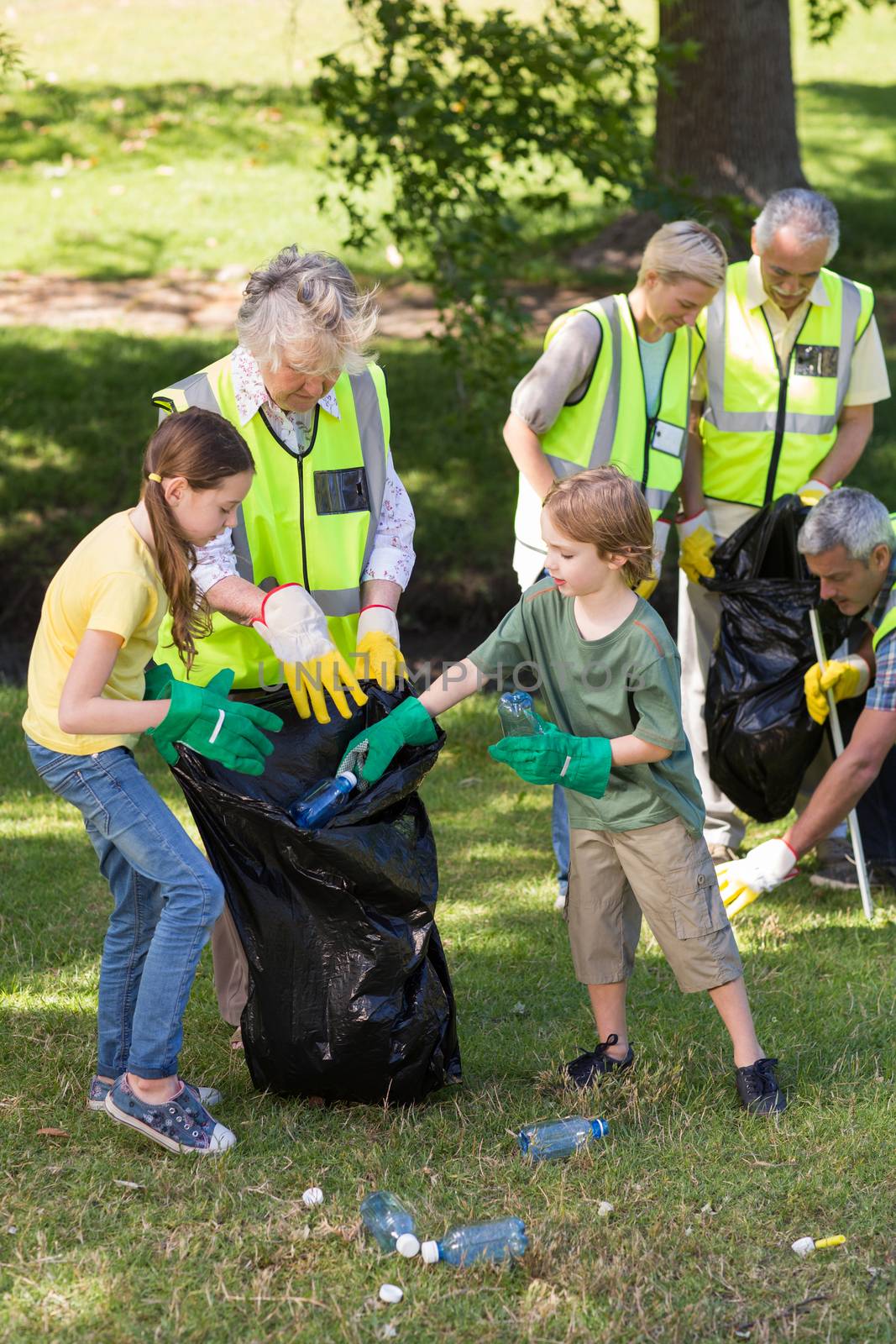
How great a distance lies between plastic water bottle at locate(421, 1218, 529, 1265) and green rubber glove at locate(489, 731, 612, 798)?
31.0 inches

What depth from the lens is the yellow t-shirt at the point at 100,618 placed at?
2.45m

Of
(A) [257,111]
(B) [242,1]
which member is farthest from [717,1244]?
(B) [242,1]

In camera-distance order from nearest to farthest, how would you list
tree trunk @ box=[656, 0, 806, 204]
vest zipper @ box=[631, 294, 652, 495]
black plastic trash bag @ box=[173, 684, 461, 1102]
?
black plastic trash bag @ box=[173, 684, 461, 1102], vest zipper @ box=[631, 294, 652, 495], tree trunk @ box=[656, 0, 806, 204]

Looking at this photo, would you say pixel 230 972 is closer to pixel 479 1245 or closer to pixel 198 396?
pixel 479 1245

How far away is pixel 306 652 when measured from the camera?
8.78 feet

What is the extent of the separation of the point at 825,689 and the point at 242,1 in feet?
52.4

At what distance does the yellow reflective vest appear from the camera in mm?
3547

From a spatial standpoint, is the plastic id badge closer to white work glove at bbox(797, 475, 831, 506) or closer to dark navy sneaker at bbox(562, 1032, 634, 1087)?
white work glove at bbox(797, 475, 831, 506)

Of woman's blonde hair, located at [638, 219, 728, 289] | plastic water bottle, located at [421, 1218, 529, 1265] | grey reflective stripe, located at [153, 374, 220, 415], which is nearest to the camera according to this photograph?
plastic water bottle, located at [421, 1218, 529, 1265]

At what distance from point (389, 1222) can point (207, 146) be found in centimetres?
1140

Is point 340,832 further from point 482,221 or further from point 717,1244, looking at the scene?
point 482,221

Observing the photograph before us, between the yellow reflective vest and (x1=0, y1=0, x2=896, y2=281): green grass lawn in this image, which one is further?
(x1=0, y1=0, x2=896, y2=281): green grass lawn

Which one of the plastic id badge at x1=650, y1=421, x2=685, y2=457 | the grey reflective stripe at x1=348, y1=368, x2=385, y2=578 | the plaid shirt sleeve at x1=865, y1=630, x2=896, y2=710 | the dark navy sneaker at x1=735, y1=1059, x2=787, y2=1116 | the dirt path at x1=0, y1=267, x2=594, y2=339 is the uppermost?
the dirt path at x1=0, y1=267, x2=594, y2=339

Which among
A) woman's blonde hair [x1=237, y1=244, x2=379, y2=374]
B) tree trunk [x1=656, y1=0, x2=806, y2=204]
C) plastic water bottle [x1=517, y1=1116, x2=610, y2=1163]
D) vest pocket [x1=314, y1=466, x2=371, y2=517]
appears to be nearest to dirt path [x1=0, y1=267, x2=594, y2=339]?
tree trunk [x1=656, y1=0, x2=806, y2=204]
